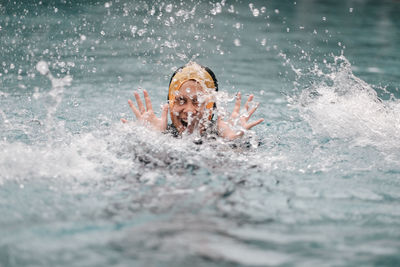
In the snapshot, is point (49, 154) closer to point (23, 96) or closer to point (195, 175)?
point (195, 175)

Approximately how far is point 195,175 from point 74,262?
1.51 meters

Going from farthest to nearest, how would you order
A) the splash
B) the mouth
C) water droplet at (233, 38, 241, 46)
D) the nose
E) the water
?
water droplet at (233, 38, 241, 46), the splash, the mouth, the nose, the water

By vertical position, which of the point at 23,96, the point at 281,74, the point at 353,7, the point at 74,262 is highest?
the point at 353,7

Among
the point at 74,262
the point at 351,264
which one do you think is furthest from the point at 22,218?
the point at 351,264

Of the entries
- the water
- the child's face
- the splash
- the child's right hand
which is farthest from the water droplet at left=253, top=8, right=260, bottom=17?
the child's face

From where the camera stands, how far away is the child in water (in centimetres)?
466

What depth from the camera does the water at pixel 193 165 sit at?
2969 millimetres

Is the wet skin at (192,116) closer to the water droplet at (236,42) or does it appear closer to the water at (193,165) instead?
the water at (193,165)

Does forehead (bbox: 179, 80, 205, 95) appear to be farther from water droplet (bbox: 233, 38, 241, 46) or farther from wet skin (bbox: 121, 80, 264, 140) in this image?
water droplet (bbox: 233, 38, 241, 46)

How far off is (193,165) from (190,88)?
0.87 meters

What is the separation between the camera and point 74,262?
274 cm

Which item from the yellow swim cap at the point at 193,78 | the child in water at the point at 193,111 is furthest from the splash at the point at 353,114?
the yellow swim cap at the point at 193,78

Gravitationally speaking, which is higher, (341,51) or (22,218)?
(341,51)

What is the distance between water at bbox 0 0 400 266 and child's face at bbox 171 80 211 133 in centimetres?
21
